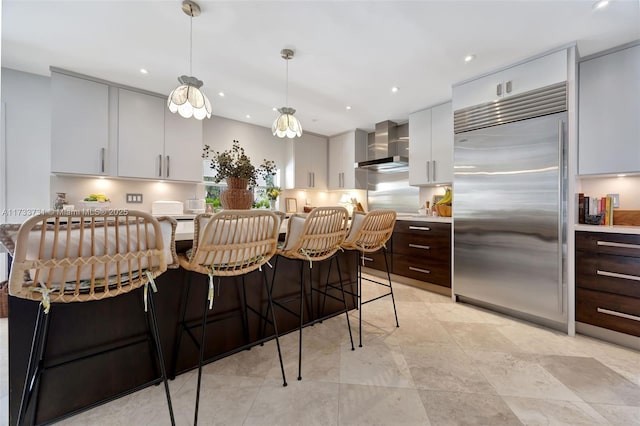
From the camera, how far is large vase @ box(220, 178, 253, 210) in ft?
5.94

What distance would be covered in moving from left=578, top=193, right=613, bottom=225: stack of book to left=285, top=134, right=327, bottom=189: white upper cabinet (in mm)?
3578

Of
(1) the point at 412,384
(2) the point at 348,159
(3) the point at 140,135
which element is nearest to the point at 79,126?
(3) the point at 140,135

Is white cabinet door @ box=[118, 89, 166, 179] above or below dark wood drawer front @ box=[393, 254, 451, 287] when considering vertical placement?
above

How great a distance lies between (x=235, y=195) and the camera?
5.95ft

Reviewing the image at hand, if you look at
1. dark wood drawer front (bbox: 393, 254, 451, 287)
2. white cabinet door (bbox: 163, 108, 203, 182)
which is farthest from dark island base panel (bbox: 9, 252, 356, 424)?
white cabinet door (bbox: 163, 108, 203, 182)

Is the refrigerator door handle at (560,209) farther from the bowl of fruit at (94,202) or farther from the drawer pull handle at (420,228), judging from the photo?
the bowl of fruit at (94,202)

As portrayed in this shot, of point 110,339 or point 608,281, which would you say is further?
point 608,281

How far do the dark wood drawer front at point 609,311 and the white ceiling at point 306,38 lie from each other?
2054 mm

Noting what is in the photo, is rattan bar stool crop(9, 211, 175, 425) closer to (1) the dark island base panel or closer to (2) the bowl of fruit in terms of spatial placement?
(1) the dark island base panel

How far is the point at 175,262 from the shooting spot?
47.8 inches

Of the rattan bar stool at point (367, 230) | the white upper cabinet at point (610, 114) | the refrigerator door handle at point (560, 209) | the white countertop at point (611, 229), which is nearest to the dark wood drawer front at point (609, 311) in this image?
the refrigerator door handle at point (560, 209)

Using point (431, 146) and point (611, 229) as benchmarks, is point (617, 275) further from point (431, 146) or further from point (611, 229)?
point (431, 146)

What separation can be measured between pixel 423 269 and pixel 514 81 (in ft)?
7.15

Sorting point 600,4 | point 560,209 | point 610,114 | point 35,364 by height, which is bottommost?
point 35,364
